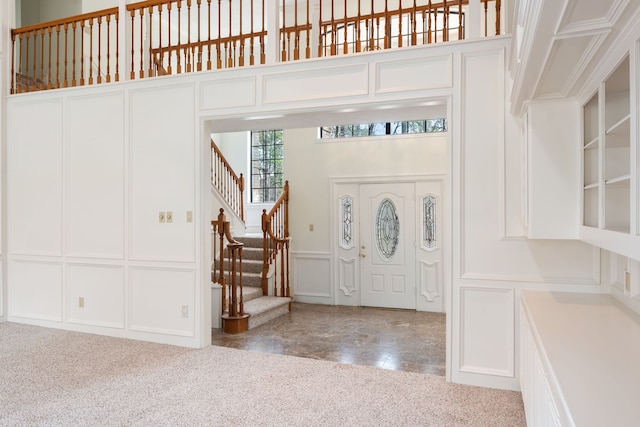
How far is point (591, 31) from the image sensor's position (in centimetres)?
175

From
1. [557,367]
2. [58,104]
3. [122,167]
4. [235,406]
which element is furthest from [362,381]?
[58,104]

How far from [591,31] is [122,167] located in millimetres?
4460

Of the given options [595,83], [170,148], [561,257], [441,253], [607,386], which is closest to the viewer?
[607,386]

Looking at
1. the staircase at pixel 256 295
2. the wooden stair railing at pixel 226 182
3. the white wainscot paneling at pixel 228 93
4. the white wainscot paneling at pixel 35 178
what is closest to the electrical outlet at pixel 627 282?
the white wainscot paneling at pixel 228 93

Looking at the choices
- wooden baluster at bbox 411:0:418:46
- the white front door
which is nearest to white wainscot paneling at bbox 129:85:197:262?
wooden baluster at bbox 411:0:418:46

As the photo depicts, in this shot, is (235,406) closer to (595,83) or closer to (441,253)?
(595,83)

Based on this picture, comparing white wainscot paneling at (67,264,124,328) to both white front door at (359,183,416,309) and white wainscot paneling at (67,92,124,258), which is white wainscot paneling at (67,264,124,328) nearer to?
white wainscot paneling at (67,92,124,258)

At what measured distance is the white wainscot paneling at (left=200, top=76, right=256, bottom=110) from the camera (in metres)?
4.33

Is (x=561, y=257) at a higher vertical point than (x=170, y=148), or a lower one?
lower

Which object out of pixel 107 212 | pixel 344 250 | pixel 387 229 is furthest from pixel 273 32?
pixel 344 250

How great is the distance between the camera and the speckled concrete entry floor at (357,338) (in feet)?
14.3

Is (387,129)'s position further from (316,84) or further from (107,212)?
(107,212)

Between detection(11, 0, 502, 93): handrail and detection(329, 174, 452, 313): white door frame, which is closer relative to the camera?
detection(11, 0, 502, 93): handrail

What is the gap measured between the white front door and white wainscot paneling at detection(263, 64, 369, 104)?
306cm
